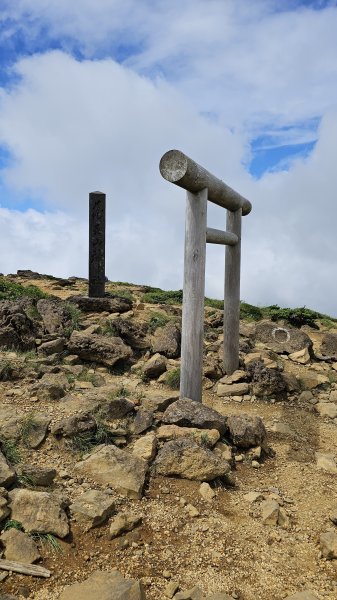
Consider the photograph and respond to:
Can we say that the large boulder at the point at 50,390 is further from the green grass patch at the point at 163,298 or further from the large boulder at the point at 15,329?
the green grass patch at the point at 163,298

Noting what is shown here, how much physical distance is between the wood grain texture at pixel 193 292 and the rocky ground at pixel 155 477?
0.49 metres

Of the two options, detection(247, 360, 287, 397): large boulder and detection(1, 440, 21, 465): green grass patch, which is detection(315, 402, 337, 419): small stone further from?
detection(1, 440, 21, 465): green grass patch

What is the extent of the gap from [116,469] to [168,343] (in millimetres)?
4033

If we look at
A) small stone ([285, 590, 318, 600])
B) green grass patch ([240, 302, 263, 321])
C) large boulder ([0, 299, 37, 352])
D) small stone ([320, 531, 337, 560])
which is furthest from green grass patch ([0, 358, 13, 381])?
green grass patch ([240, 302, 263, 321])

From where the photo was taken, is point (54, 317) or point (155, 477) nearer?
point (155, 477)

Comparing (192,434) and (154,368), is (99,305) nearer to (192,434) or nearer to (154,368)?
(154,368)

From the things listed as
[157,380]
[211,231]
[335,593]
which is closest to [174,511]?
[335,593]

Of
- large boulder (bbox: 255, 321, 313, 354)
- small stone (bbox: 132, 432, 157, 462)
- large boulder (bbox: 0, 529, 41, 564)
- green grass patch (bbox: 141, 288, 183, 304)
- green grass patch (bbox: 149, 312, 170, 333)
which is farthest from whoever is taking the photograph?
green grass patch (bbox: 141, 288, 183, 304)

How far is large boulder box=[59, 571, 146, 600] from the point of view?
8.86 ft

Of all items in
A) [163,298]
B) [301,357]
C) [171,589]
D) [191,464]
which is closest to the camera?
[171,589]

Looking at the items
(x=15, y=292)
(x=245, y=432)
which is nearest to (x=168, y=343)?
(x=245, y=432)

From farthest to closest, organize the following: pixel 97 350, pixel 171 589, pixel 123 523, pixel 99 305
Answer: pixel 99 305 → pixel 97 350 → pixel 123 523 → pixel 171 589

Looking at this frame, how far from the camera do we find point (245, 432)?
507cm

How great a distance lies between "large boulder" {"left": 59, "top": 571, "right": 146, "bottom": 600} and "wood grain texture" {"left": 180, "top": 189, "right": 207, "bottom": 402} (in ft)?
10.5
